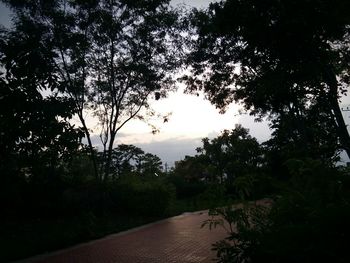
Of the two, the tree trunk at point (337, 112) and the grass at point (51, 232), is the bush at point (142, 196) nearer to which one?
the grass at point (51, 232)

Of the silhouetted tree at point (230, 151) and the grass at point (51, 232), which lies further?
the silhouetted tree at point (230, 151)

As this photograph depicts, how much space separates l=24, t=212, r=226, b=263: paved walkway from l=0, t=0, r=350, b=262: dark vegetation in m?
0.95

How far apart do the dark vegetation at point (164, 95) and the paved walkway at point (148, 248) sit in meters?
0.95

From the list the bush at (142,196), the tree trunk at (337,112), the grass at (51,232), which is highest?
the tree trunk at (337,112)

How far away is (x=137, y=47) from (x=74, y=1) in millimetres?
3416

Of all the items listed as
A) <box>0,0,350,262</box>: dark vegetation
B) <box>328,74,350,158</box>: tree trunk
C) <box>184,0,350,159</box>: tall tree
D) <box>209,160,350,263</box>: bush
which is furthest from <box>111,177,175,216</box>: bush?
<box>209,160,350,263</box>: bush

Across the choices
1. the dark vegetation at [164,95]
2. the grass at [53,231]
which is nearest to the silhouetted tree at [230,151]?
the dark vegetation at [164,95]

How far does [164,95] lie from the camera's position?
55.4 ft

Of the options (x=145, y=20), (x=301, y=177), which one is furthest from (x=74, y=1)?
(x=301, y=177)

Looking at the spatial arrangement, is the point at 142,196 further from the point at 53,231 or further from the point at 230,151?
the point at 230,151

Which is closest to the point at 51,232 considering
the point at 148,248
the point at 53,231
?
the point at 53,231

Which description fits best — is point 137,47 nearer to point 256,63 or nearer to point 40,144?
point 256,63

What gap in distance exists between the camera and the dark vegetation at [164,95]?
3.67 m

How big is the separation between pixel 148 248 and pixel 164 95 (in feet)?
29.6
